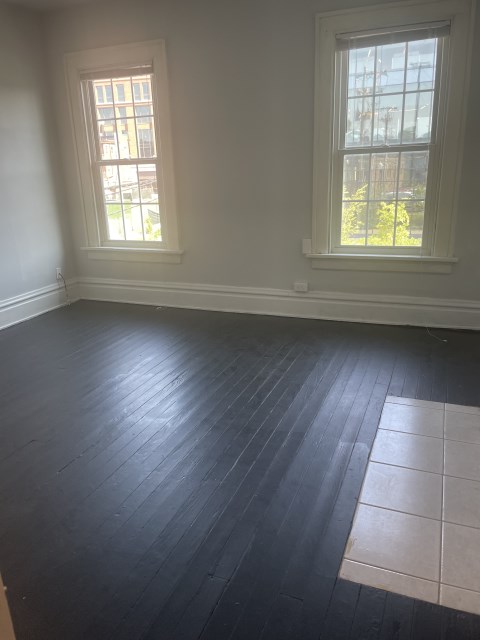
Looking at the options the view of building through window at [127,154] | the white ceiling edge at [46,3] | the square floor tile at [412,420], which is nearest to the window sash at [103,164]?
the view of building through window at [127,154]

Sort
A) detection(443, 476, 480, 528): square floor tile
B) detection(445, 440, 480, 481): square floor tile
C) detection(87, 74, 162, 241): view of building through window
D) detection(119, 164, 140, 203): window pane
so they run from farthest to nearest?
1. detection(119, 164, 140, 203): window pane
2. detection(87, 74, 162, 241): view of building through window
3. detection(445, 440, 480, 481): square floor tile
4. detection(443, 476, 480, 528): square floor tile

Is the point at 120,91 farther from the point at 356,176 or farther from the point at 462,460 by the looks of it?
the point at 462,460

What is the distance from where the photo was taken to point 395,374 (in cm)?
315

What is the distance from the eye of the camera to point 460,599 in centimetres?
152

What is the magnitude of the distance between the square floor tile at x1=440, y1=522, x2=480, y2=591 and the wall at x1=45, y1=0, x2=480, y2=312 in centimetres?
247

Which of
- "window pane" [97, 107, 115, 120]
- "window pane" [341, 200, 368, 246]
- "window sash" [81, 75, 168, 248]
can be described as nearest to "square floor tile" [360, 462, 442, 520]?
"window pane" [341, 200, 368, 246]

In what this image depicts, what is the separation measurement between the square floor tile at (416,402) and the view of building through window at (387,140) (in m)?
1.61

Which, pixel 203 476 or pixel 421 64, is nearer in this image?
pixel 203 476

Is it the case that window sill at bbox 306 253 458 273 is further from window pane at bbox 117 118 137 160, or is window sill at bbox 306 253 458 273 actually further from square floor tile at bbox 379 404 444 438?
window pane at bbox 117 118 137 160

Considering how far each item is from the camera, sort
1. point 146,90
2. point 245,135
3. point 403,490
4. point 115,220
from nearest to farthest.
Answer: point 403,490 < point 245,135 < point 146,90 < point 115,220

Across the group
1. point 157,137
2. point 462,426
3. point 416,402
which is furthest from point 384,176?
point 462,426

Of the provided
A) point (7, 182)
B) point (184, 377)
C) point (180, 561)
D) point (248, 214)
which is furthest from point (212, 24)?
point (180, 561)

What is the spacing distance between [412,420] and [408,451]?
0.30m

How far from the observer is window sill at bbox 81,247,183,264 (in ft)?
15.5
